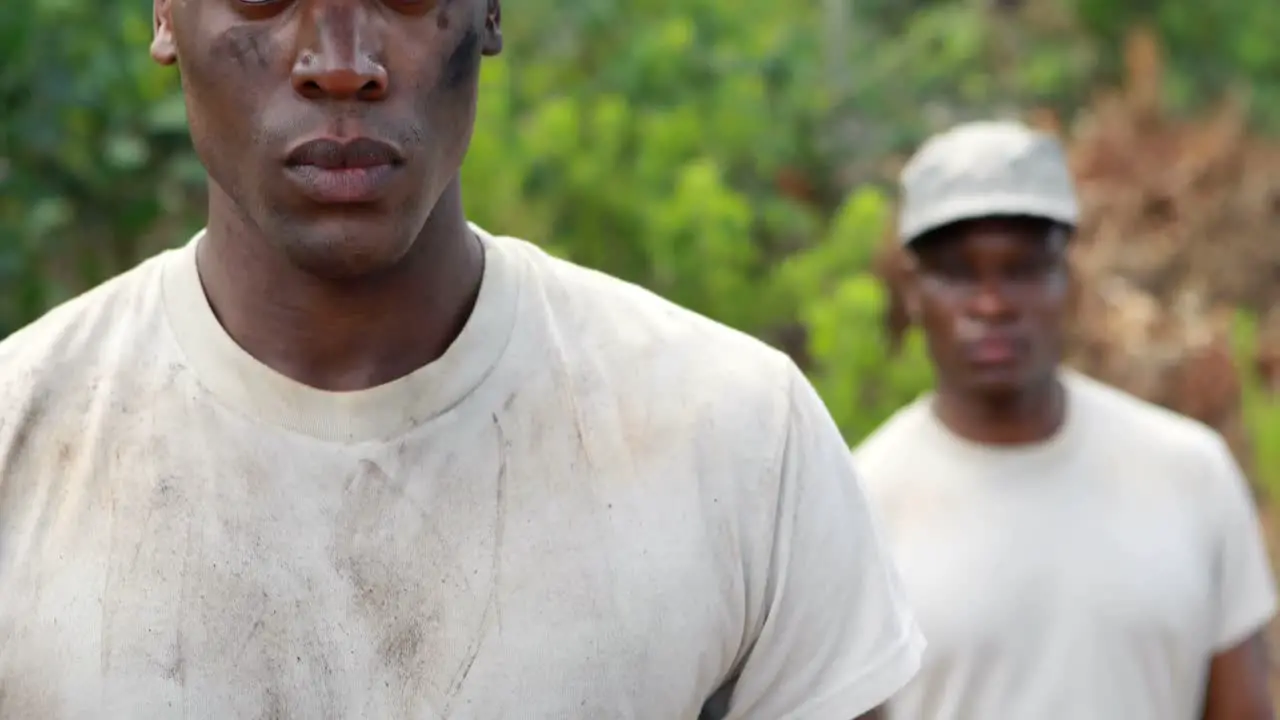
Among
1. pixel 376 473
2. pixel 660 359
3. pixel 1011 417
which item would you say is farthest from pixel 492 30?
pixel 1011 417

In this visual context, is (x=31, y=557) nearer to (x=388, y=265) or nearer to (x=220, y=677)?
(x=220, y=677)

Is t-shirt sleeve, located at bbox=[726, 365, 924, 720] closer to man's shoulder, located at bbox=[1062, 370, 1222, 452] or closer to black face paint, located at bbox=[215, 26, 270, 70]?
black face paint, located at bbox=[215, 26, 270, 70]

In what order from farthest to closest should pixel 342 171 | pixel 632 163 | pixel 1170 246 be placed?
pixel 1170 246 → pixel 632 163 → pixel 342 171

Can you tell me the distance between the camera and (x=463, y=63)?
2434 millimetres

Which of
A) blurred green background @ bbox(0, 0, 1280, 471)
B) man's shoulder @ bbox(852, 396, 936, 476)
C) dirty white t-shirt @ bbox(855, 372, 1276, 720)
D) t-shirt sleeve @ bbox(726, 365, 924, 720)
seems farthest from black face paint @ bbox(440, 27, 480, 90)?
blurred green background @ bbox(0, 0, 1280, 471)

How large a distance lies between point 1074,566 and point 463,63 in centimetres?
219

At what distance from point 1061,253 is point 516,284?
2.32m

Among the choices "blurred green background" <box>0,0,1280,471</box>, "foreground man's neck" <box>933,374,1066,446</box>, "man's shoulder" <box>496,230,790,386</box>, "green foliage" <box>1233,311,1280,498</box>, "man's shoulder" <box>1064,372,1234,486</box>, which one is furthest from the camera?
"green foliage" <box>1233,311,1280,498</box>

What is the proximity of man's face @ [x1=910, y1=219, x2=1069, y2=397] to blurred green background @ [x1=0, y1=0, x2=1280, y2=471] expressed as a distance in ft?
4.76

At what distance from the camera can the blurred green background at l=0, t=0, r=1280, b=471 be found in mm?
5512

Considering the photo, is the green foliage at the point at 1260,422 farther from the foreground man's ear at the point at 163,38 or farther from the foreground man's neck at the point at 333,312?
the foreground man's ear at the point at 163,38

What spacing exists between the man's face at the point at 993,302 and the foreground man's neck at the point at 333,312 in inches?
86.3

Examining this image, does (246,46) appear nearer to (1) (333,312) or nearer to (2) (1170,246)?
(1) (333,312)

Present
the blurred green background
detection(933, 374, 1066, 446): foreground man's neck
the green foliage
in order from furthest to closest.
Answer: the green foliage < the blurred green background < detection(933, 374, 1066, 446): foreground man's neck
